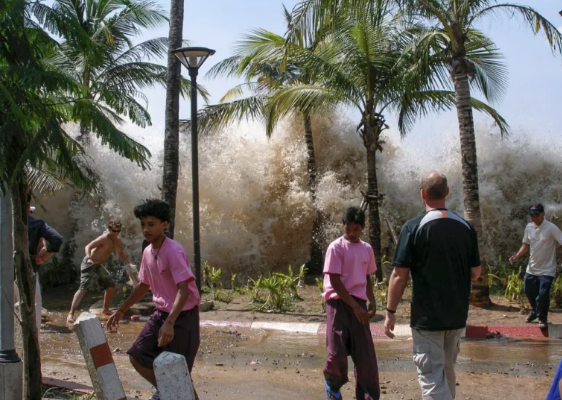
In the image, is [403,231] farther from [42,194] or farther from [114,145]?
[42,194]

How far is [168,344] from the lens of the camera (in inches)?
200

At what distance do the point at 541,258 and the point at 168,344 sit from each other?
21.5 ft

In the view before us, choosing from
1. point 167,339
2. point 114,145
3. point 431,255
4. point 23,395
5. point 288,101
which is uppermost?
point 288,101

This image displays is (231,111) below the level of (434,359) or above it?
above

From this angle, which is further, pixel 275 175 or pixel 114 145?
pixel 275 175

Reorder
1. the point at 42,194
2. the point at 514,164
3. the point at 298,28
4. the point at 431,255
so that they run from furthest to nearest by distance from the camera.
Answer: the point at 42,194, the point at 514,164, the point at 298,28, the point at 431,255

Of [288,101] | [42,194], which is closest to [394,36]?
[288,101]

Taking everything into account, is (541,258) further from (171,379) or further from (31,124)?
(171,379)

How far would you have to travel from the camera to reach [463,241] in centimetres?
473

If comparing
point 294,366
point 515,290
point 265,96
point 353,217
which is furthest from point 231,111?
point 353,217

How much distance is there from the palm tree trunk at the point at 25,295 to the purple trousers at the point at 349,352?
91.5 inches

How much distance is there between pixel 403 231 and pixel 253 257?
13795 millimetres

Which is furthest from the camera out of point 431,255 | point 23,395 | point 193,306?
point 23,395

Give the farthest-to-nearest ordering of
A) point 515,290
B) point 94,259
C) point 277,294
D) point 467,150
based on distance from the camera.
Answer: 1. point 277,294
2. point 467,150
3. point 515,290
4. point 94,259
